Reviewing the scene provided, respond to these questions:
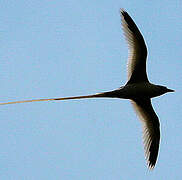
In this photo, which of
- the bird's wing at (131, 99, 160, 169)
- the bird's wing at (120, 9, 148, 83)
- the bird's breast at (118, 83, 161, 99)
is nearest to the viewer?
the bird's wing at (120, 9, 148, 83)

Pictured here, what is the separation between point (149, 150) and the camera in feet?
39.8

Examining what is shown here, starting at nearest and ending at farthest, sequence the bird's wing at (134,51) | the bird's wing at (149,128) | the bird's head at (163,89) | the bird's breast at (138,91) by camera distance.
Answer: the bird's wing at (134,51) → the bird's breast at (138,91) → the bird's head at (163,89) → the bird's wing at (149,128)

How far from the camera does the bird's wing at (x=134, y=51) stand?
36.2 ft

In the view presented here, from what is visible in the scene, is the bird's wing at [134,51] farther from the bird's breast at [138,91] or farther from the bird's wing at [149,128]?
the bird's wing at [149,128]

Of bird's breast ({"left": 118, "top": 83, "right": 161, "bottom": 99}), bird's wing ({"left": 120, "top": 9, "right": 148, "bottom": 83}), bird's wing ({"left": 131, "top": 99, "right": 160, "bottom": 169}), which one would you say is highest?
bird's wing ({"left": 120, "top": 9, "right": 148, "bottom": 83})

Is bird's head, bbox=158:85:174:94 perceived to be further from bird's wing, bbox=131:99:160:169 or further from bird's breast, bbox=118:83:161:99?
bird's wing, bbox=131:99:160:169

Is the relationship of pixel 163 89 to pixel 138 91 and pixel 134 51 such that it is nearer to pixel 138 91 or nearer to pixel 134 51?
pixel 138 91

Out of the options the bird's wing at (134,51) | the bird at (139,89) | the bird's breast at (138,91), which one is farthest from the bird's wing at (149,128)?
the bird's wing at (134,51)

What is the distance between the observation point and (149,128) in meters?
12.4

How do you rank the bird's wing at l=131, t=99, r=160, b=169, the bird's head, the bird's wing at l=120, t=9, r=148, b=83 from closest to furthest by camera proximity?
the bird's wing at l=120, t=9, r=148, b=83 → the bird's head → the bird's wing at l=131, t=99, r=160, b=169

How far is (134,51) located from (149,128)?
236 cm

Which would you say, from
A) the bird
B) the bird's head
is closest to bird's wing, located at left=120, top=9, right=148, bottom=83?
the bird

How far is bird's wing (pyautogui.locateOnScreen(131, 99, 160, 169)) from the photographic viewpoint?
12125 millimetres

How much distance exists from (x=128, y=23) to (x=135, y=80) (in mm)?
1443
